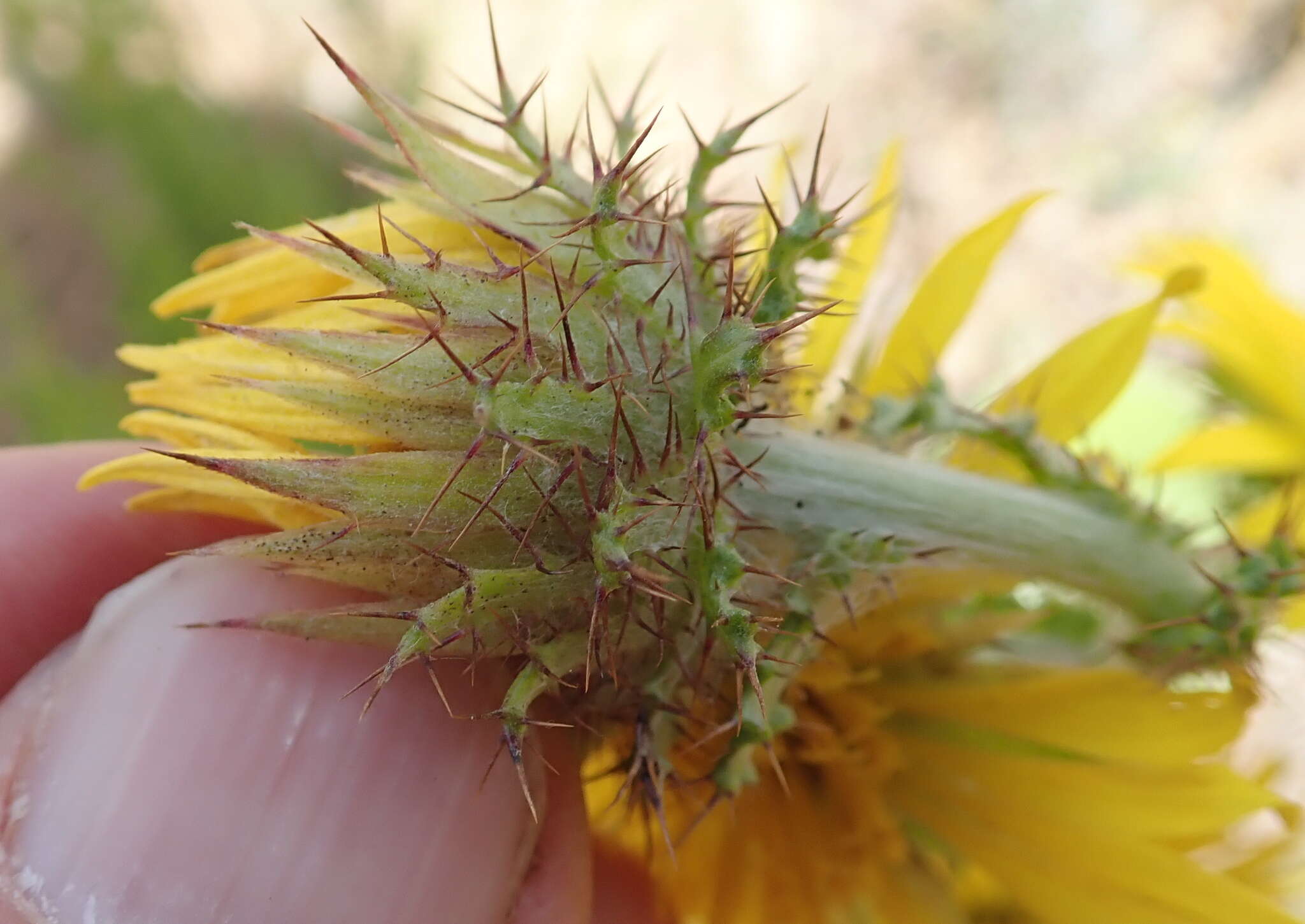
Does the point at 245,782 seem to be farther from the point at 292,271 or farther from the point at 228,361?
the point at 292,271

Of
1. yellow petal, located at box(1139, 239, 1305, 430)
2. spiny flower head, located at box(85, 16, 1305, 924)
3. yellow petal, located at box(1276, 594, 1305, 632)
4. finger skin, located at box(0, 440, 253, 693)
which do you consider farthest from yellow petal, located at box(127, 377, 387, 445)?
yellow petal, located at box(1139, 239, 1305, 430)

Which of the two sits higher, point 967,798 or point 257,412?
point 257,412

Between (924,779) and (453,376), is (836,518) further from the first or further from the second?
(924,779)

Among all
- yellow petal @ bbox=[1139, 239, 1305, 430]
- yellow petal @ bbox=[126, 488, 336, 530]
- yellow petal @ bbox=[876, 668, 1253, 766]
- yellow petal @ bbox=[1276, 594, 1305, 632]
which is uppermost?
yellow petal @ bbox=[1139, 239, 1305, 430]

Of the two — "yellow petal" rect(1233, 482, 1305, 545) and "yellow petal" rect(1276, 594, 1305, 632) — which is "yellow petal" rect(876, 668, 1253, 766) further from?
"yellow petal" rect(1233, 482, 1305, 545)

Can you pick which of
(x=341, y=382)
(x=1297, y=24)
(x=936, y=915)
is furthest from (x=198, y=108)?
(x=1297, y=24)

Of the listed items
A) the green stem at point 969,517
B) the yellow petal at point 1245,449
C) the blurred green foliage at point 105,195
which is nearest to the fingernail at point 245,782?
the green stem at point 969,517

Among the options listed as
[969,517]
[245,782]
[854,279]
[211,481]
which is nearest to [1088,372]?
[854,279]
